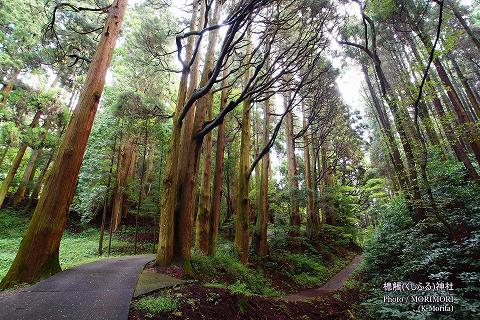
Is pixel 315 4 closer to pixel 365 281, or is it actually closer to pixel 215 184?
pixel 215 184

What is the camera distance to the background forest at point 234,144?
5.07m

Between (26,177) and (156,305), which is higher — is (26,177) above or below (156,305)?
above

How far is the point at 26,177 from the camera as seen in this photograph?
17828 millimetres

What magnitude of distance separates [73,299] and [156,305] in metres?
1.12

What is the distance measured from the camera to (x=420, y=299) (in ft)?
15.1

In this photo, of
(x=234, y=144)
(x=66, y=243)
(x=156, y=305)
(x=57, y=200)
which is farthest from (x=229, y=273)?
(x=234, y=144)

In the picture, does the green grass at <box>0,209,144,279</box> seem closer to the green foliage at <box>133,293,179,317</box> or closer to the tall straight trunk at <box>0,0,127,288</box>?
the tall straight trunk at <box>0,0,127,288</box>

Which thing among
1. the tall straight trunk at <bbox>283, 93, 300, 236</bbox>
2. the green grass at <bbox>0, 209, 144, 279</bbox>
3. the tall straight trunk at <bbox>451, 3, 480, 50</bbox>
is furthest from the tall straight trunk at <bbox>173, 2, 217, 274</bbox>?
the tall straight trunk at <bbox>451, 3, 480, 50</bbox>

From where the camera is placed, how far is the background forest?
5.07 meters

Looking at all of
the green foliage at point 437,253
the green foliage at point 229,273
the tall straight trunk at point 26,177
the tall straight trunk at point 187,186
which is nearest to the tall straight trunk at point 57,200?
the tall straight trunk at point 187,186

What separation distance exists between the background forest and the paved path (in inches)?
14.8

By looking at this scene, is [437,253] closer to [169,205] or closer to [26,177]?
[169,205]

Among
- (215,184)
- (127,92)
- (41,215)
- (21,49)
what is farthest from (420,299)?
(21,49)

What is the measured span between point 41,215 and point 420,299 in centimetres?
705
